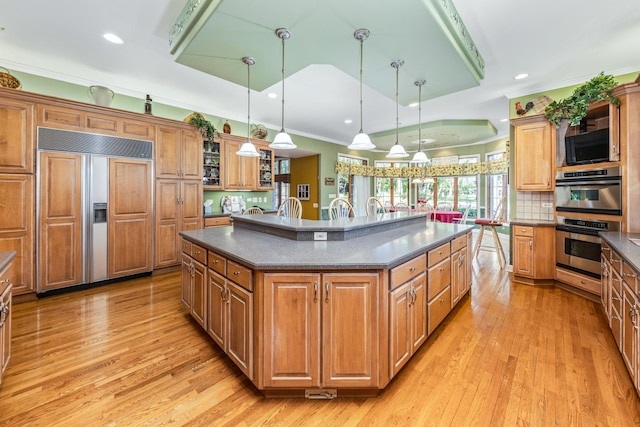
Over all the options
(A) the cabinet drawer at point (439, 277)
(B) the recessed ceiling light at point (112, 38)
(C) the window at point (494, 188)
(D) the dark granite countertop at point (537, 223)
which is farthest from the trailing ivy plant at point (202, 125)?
(C) the window at point (494, 188)

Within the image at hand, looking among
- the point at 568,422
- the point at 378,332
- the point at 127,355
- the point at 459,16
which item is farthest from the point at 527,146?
the point at 127,355

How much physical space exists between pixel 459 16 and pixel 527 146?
2.40 metres

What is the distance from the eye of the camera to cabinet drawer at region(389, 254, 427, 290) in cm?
178

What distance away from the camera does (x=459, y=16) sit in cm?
255

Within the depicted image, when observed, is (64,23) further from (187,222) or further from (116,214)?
(187,222)

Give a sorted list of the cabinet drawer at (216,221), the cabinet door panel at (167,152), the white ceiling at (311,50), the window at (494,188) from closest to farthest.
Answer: the white ceiling at (311,50) → the cabinet door panel at (167,152) → the cabinet drawer at (216,221) → the window at (494,188)

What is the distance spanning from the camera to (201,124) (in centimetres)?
470

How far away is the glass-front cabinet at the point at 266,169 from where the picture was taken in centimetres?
610

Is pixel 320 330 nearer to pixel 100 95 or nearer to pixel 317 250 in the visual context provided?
pixel 317 250

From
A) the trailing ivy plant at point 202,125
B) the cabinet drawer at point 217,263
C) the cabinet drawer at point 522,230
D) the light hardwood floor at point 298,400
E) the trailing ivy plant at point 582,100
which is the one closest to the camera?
the light hardwood floor at point 298,400

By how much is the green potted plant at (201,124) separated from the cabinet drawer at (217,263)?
3246mm

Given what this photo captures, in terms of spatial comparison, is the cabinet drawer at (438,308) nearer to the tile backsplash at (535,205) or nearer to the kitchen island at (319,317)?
the kitchen island at (319,317)

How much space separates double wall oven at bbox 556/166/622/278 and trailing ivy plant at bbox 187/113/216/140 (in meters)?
5.31

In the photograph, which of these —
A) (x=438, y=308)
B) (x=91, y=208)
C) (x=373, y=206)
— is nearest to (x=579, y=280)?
(x=438, y=308)
